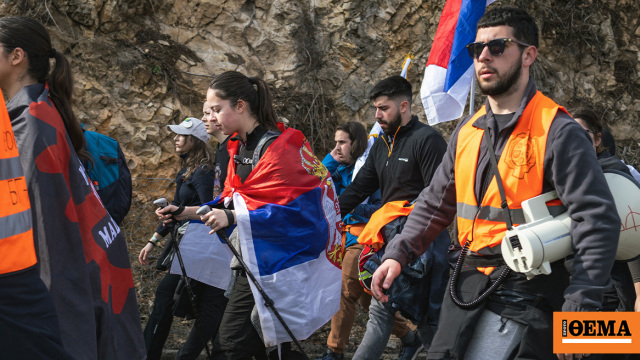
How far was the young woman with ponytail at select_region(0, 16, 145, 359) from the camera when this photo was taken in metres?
2.62

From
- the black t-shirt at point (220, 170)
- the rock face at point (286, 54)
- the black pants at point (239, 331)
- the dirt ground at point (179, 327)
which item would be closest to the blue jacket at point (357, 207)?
the black t-shirt at point (220, 170)

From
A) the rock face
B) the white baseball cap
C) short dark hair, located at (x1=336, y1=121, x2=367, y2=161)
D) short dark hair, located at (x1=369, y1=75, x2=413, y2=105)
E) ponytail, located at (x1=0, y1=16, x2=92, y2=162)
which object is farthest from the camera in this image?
the rock face

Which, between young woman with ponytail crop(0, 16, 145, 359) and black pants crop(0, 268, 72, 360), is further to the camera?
young woman with ponytail crop(0, 16, 145, 359)

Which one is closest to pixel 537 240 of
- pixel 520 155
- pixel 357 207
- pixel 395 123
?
pixel 520 155

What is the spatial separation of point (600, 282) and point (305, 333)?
2119 mm

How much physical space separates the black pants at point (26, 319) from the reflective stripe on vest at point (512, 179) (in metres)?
1.73

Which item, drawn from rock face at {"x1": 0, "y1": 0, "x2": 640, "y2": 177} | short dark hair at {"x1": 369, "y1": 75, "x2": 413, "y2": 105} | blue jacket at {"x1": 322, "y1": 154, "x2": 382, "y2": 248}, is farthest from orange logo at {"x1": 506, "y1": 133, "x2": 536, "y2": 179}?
rock face at {"x1": 0, "y1": 0, "x2": 640, "y2": 177}

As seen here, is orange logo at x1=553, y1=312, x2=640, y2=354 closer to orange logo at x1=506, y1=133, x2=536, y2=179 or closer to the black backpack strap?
orange logo at x1=506, y1=133, x2=536, y2=179

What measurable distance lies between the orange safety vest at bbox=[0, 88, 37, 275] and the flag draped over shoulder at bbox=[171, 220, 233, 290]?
2587mm

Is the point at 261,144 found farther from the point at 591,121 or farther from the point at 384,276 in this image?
the point at 591,121

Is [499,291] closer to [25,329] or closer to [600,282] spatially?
[600,282]

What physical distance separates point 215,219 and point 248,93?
0.97 metres

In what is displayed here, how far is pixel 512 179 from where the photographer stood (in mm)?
2525

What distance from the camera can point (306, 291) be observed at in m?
4.01
